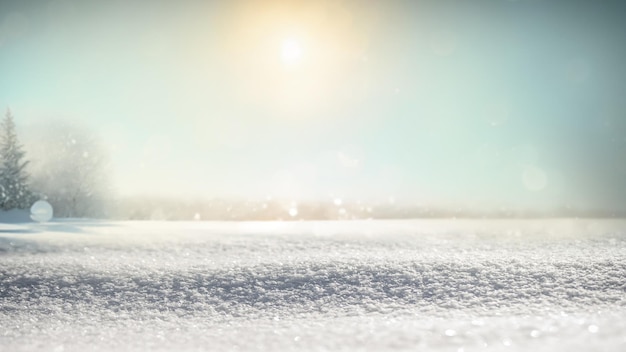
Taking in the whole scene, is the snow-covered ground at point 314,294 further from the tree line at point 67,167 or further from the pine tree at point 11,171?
the tree line at point 67,167

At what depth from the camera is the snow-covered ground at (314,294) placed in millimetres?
6055

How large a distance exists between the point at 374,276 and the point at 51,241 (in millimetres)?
9233

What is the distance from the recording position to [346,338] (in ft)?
19.8

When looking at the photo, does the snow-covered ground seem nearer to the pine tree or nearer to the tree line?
the pine tree

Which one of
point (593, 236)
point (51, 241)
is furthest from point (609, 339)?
point (51, 241)

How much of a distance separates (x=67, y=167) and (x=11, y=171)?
3504 millimetres

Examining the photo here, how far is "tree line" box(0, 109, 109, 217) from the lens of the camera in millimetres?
33125

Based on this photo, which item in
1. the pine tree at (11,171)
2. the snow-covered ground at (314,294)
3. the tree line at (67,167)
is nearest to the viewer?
the snow-covered ground at (314,294)

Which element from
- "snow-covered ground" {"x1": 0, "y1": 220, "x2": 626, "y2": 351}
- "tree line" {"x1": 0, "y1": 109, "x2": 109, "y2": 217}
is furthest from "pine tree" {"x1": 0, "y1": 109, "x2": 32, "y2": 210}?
"snow-covered ground" {"x1": 0, "y1": 220, "x2": 626, "y2": 351}

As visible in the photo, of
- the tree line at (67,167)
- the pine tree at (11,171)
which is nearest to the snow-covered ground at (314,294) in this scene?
the pine tree at (11,171)

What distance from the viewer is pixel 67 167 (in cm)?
3322

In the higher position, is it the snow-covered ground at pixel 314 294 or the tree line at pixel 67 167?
the tree line at pixel 67 167

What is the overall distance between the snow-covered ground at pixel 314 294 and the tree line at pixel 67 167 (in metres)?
21.8

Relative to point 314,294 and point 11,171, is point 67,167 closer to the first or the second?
point 11,171
